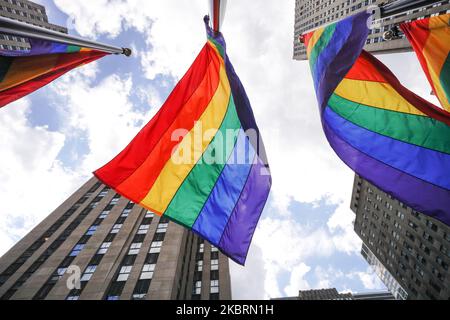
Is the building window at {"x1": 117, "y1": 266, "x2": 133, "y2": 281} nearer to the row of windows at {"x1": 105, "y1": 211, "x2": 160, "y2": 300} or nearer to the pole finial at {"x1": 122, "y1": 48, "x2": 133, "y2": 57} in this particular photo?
the row of windows at {"x1": 105, "y1": 211, "x2": 160, "y2": 300}

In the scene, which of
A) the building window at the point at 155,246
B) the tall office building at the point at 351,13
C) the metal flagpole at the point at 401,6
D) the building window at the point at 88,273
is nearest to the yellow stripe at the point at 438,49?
the metal flagpole at the point at 401,6

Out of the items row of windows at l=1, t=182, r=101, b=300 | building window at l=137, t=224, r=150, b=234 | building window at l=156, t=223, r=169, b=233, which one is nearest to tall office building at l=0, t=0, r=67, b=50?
row of windows at l=1, t=182, r=101, b=300

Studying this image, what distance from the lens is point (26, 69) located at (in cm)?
590

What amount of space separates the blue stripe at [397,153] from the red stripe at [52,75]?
6658mm

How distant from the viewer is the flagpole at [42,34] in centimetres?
491

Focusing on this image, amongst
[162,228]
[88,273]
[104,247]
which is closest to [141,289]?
[88,273]

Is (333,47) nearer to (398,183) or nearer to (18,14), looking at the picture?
(398,183)

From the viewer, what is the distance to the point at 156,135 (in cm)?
607

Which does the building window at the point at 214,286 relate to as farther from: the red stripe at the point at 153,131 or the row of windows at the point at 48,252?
the red stripe at the point at 153,131

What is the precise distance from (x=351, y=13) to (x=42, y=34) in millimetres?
52745

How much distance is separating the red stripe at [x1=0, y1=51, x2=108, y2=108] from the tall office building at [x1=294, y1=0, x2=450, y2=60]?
27.7 metres

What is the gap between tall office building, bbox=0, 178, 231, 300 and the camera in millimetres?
26906

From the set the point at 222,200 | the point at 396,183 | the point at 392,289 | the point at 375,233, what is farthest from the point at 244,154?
the point at 392,289
